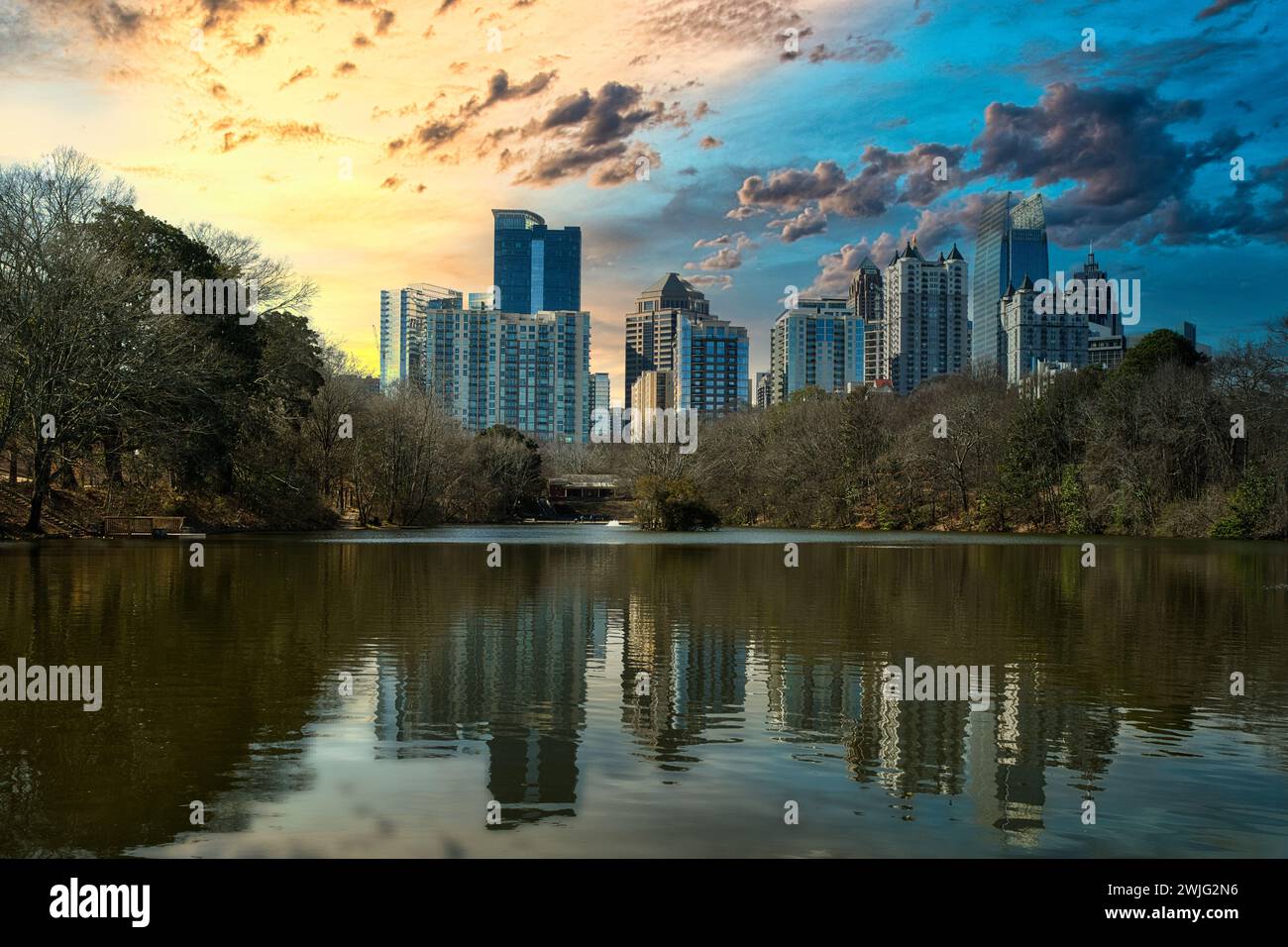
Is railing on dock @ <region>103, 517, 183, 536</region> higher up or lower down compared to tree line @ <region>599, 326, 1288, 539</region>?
lower down

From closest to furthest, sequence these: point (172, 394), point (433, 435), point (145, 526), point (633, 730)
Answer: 1. point (633, 730)
2. point (172, 394)
3. point (145, 526)
4. point (433, 435)

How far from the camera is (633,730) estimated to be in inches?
401

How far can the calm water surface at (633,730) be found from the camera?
277 inches

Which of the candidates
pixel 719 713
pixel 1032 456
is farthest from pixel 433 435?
pixel 719 713

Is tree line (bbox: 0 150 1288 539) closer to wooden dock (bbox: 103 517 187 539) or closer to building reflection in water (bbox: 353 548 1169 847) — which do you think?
wooden dock (bbox: 103 517 187 539)

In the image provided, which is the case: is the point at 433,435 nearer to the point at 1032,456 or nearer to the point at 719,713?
the point at 1032,456

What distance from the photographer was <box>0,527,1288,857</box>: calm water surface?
7.03 metres

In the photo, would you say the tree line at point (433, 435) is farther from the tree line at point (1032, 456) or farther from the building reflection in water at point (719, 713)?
the building reflection in water at point (719, 713)

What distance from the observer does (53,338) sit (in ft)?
142

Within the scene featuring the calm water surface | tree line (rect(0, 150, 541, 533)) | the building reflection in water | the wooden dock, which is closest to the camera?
the calm water surface

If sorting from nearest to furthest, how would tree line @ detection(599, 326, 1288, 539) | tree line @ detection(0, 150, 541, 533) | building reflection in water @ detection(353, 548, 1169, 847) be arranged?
building reflection in water @ detection(353, 548, 1169, 847), tree line @ detection(0, 150, 541, 533), tree line @ detection(599, 326, 1288, 539)

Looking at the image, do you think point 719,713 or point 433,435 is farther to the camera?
point 433,435

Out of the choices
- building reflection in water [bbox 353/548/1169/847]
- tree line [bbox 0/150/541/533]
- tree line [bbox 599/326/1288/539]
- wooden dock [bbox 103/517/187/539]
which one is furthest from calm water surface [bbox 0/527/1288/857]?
tree line [bbox 599/326/1288/539]
